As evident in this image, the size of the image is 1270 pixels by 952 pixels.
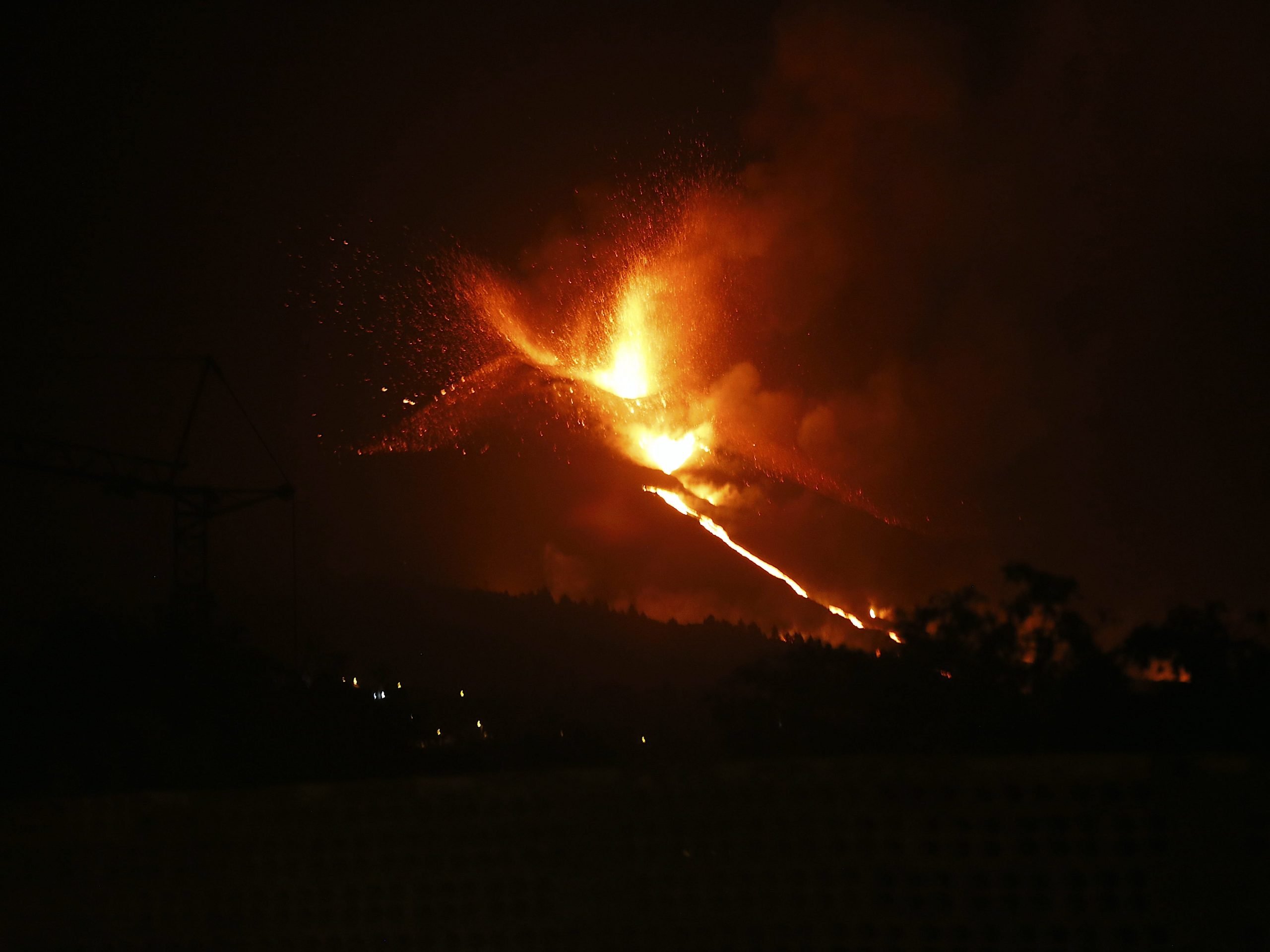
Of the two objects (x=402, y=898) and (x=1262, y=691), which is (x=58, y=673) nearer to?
(x=402, y=898)

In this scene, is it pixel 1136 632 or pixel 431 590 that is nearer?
pixel 1136 632

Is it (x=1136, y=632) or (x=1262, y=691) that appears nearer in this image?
(x=1262, y=691)

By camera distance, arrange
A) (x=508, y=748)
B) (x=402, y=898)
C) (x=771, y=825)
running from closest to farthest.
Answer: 1. (x=771, y=825)
2. (x=402, y=898)
3. (x=508, y=748)

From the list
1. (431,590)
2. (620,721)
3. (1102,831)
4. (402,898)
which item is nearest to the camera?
(1102,831)

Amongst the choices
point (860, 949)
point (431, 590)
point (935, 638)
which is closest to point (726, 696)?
point (935, 638)

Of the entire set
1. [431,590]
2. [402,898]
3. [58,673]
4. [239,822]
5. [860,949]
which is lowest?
[860,949]

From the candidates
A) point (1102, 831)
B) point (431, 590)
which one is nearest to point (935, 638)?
point (1102, 831)

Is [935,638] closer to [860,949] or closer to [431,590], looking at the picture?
[860,949]

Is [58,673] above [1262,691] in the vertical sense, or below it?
above

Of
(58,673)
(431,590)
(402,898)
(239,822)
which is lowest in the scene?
(402,898)

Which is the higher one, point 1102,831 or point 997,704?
point 997,704
